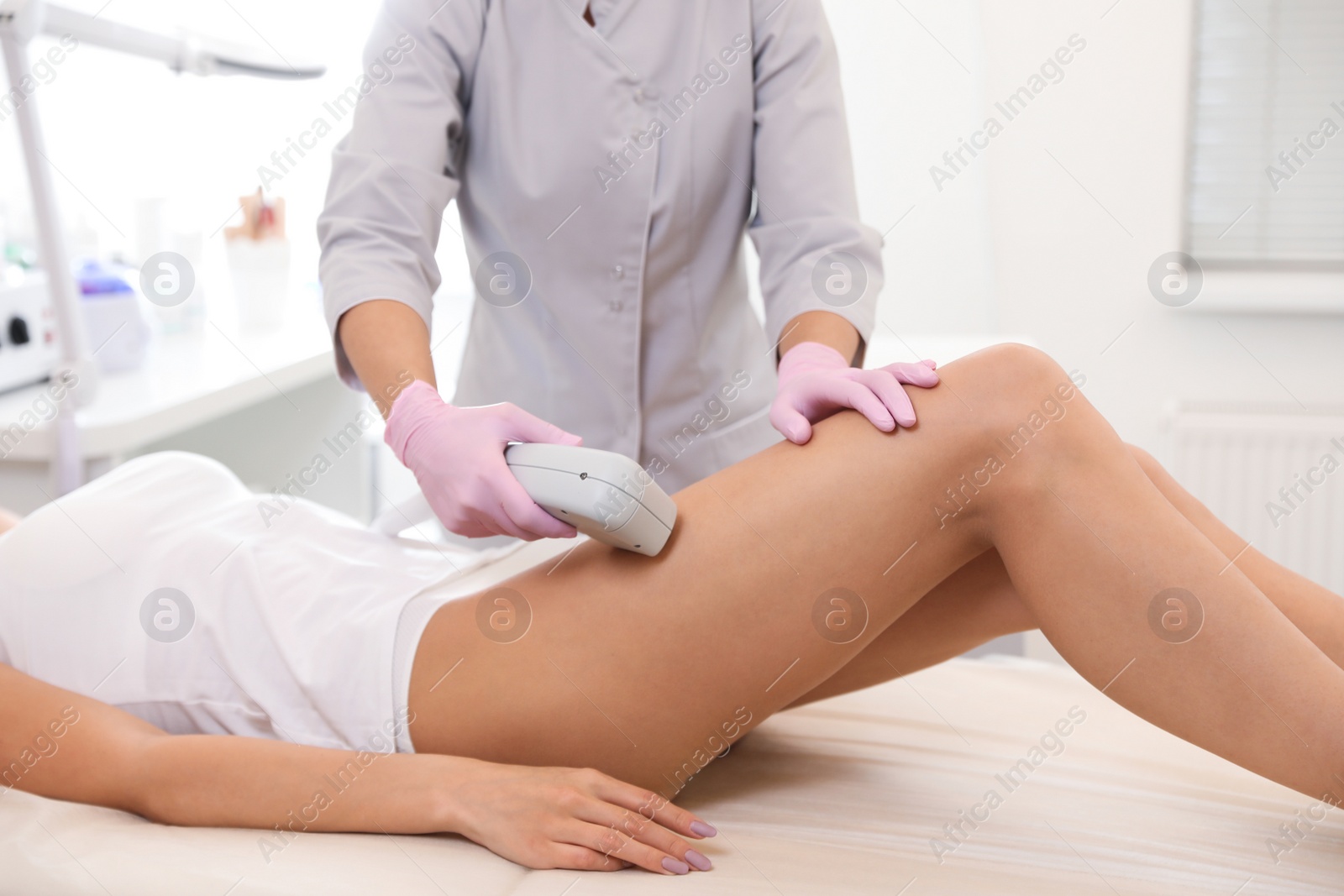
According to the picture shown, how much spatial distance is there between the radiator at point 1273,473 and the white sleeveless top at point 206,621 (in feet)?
6.46

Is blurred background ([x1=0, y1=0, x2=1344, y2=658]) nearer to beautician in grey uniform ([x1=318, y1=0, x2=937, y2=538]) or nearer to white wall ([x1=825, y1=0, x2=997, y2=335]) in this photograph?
white wall ([x1=825, y1=0, x2=997, y2=335])

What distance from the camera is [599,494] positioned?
82cm

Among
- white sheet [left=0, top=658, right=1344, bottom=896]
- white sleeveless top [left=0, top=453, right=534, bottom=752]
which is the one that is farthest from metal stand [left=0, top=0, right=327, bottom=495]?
white sheet [left=0, top=658, right=1344, bottom=896]

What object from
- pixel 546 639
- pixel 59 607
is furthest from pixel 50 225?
pixel 546 639

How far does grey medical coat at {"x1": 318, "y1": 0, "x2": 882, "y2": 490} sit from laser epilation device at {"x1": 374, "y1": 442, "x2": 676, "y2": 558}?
396mm

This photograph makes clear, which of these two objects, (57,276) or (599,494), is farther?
(57,276)

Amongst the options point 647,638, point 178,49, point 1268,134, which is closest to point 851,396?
point 647,638

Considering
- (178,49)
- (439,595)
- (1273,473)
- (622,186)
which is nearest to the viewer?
(439,595)

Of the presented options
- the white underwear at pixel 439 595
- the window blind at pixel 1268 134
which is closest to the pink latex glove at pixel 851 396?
the white underwear at pixel 439 595

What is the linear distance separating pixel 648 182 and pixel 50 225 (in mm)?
810

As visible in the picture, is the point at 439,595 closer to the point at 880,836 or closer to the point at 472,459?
the point at 472,459

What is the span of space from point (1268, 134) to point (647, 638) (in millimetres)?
2321

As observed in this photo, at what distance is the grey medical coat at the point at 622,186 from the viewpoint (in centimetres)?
122

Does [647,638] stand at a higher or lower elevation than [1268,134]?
lower
